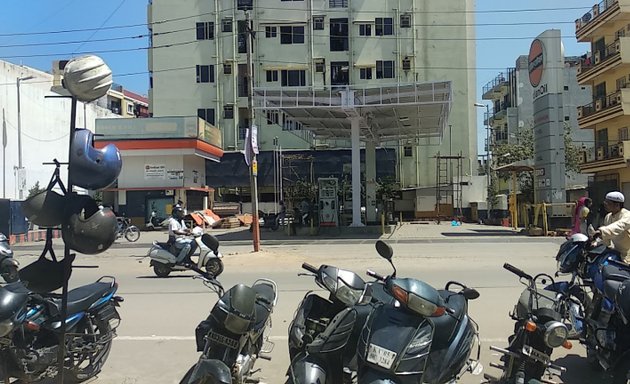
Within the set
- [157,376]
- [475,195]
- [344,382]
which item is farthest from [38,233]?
[475,195]

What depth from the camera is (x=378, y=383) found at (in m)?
3.36

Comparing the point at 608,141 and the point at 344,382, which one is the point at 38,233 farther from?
the point at 608,141

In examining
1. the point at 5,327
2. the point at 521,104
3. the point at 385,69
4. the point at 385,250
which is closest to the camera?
the point at 5,327

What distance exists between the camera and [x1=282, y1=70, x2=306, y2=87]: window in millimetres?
47750

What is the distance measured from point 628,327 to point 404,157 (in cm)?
4333

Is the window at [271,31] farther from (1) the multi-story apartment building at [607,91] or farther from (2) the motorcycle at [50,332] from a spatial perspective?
(2) the motorcycle at [50,332]

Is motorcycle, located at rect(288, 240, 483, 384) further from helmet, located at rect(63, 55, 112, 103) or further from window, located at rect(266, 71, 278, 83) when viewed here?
window, located at rect(266, 71, 278, 83)

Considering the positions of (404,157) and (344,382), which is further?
(404,157)

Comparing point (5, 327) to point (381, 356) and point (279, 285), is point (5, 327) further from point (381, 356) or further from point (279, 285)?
point (279, 285)

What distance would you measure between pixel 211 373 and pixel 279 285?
7.52m

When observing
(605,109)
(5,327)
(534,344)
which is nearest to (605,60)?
(605,109)

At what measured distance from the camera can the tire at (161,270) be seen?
42.7 ft

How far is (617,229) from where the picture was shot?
5.74 metres

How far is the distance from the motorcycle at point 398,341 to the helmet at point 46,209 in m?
2.08
